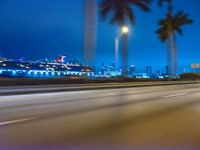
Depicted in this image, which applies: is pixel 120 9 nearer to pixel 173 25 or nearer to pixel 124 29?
pixel 124 29

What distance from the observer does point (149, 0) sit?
5991cm

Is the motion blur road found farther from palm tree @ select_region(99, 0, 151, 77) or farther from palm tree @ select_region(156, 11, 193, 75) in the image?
palm tree @ select_region(156, 11, 193, 75)

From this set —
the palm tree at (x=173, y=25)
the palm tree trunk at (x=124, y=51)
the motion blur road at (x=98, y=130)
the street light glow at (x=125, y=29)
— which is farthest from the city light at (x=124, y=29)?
the motion blur road at (x=98, y=130)

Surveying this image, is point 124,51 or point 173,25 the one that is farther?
point 173,25

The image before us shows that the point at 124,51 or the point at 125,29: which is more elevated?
the point at 125,29

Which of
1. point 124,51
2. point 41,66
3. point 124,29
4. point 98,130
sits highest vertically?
point 124,29

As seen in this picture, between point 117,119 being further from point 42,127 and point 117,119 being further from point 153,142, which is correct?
point 153,142

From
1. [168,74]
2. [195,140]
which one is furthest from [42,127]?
[168,74]

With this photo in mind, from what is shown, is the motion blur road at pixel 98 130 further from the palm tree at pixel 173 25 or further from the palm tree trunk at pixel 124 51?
the palm tree at pixel 173 25

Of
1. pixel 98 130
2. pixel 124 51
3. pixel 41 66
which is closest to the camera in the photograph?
pixel 98 130

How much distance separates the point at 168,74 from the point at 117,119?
62.2m

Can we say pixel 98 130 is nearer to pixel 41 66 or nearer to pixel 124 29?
pixel 124 29

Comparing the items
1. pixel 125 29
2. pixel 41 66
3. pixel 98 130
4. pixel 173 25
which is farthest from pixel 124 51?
pixel 98 130

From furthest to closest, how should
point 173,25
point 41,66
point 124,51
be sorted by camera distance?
point 41,66
point 173,25
point 124,51
